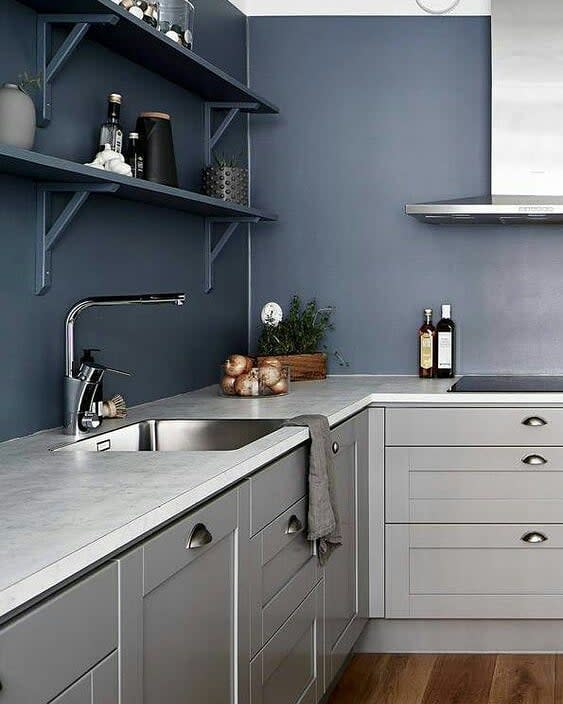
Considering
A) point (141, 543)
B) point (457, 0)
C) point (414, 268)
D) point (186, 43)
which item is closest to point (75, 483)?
point (141, 543)

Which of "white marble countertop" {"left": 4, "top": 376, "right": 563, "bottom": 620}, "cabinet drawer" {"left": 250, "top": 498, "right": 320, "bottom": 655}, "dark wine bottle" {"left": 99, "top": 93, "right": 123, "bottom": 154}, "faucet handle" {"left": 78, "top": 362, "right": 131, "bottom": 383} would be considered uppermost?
"dark wine bottle" {"left": 99, "top": 93, "right": 123, "bottom": 154}

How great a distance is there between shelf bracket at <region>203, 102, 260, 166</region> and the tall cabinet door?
206cm

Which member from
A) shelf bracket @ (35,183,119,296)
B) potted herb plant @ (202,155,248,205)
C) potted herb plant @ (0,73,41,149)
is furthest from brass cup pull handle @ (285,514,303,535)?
potted herb plant @ (202,155,248,205)

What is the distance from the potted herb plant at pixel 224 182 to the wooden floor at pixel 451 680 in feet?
5.22

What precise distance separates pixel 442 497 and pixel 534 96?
1511 mm

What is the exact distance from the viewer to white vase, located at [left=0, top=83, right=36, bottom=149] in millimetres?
2264

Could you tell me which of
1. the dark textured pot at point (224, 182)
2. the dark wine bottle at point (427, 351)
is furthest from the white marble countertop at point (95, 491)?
the dark wine bottle at point (427, 351)

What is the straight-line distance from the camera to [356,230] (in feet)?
14.7

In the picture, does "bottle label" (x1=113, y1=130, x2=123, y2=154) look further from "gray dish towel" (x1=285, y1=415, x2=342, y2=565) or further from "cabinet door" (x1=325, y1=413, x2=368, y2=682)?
"cabinet door" (x1=325, y1=413, x2=368, y2=682)

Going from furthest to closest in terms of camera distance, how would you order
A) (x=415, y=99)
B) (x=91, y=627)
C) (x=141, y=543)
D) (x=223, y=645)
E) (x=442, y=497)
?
(x=415, y=99), (x=442, y=497), (x=223, y=645), (x=141, y=543), (x=91, y=627)

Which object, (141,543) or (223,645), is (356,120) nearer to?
(223,645)

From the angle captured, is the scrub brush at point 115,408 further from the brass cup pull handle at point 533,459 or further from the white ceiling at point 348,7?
the white ceiling at point 348,7

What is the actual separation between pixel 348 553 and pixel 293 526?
79 cm

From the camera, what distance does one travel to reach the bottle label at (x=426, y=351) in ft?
14.2
